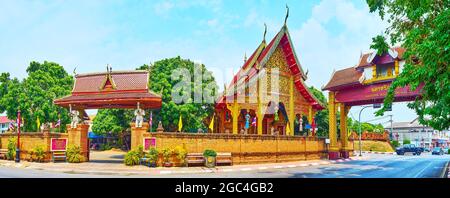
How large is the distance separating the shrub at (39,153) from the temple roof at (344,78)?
2232cm

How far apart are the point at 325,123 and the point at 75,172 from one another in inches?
1623

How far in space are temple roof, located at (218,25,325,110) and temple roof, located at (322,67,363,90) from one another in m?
2.13

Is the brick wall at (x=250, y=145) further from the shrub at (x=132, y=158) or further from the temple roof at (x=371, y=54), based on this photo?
the temple roof at (x=371, y=54)

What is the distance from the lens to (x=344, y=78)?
31.9 m

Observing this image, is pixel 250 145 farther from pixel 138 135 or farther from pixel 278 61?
pixel 278 61

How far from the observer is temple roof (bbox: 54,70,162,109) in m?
24.0

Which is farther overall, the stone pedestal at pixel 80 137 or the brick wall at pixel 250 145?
the stone pedestal at pixel 80 137

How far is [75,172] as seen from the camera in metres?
20.0

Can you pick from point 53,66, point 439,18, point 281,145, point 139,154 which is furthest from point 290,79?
point 53,66

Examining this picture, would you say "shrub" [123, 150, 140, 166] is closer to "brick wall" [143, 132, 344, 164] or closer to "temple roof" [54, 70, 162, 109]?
"brick wall" [143, 132, 344, 164]

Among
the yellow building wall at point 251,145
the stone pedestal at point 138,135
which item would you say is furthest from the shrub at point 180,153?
the stone pedestal at point 138,135

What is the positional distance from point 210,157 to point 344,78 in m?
15.0

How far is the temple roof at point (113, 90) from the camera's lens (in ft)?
78.6

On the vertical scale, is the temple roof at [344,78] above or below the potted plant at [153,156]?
above
